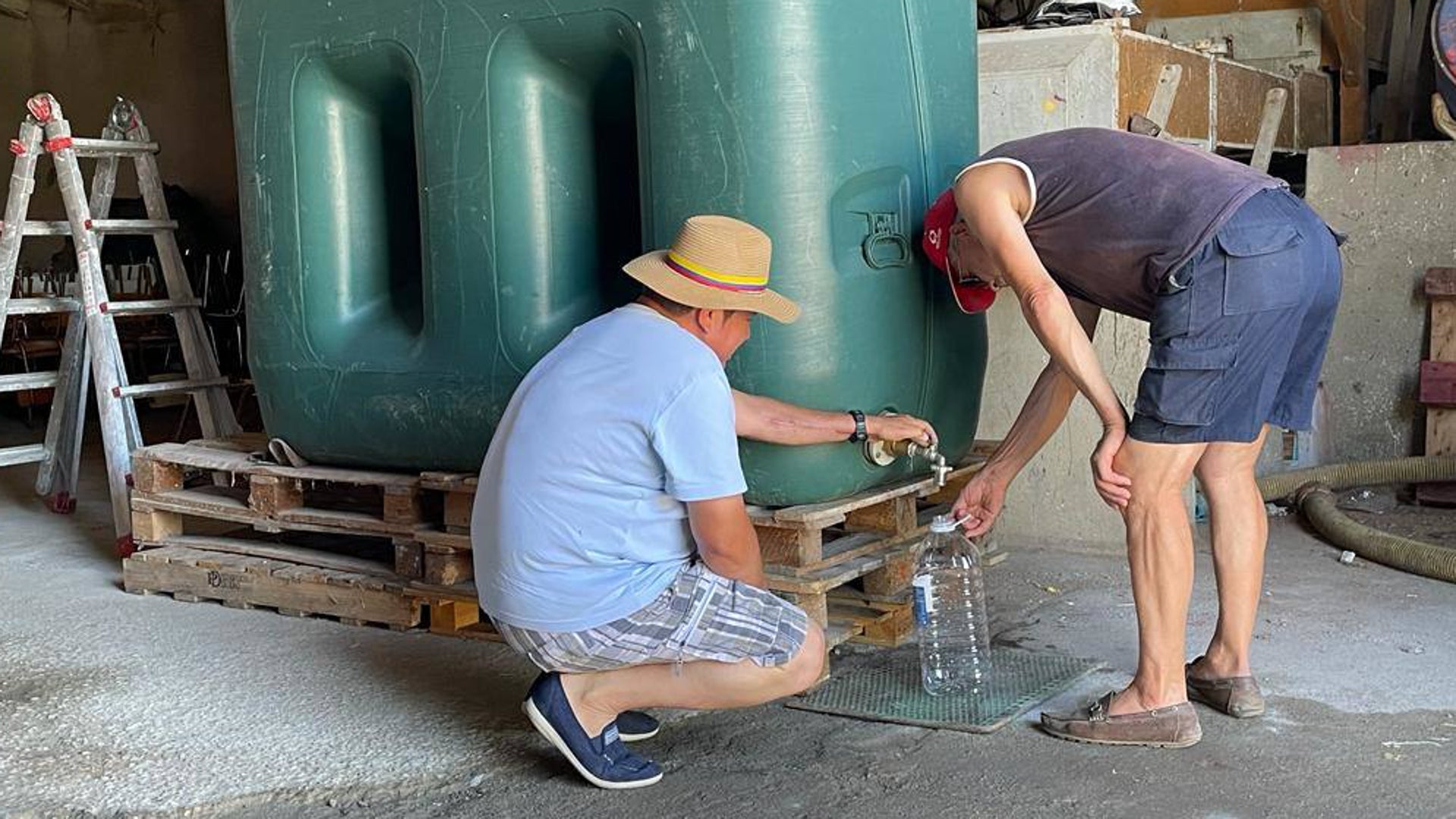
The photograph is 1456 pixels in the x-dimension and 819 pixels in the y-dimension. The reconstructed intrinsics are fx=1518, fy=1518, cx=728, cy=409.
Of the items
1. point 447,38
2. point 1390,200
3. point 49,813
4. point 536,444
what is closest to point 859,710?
point 536,444

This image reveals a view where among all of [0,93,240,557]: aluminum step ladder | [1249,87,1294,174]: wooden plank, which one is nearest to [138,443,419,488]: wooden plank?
[0,93,240,557]: aluminum step ladder

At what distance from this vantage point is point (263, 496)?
4691 millimetres

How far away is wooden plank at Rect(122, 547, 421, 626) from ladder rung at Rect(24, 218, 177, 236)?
149 cm

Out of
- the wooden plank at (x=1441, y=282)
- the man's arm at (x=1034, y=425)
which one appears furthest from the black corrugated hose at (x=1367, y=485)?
the man's arm at (x=1034, y=425)

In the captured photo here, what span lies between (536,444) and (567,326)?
1.05m

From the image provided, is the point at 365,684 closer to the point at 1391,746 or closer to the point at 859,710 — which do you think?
the point at 859,710

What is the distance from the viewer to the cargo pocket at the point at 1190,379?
10.6 ft

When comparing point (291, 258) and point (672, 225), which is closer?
point (672, 225)

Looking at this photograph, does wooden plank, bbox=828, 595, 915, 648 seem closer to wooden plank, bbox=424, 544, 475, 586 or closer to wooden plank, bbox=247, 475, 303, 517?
wooden plank, bbox=424, 544, 475, 586

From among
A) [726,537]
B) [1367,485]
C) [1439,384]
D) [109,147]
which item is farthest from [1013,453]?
[109,147]

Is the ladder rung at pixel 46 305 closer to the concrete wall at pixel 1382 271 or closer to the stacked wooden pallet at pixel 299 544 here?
the stacked wooden pallet at pixel 299 544

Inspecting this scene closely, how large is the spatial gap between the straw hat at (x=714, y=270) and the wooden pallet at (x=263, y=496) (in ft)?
4.85

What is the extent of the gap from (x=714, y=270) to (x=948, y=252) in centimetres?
76

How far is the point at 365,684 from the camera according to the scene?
391 cm
